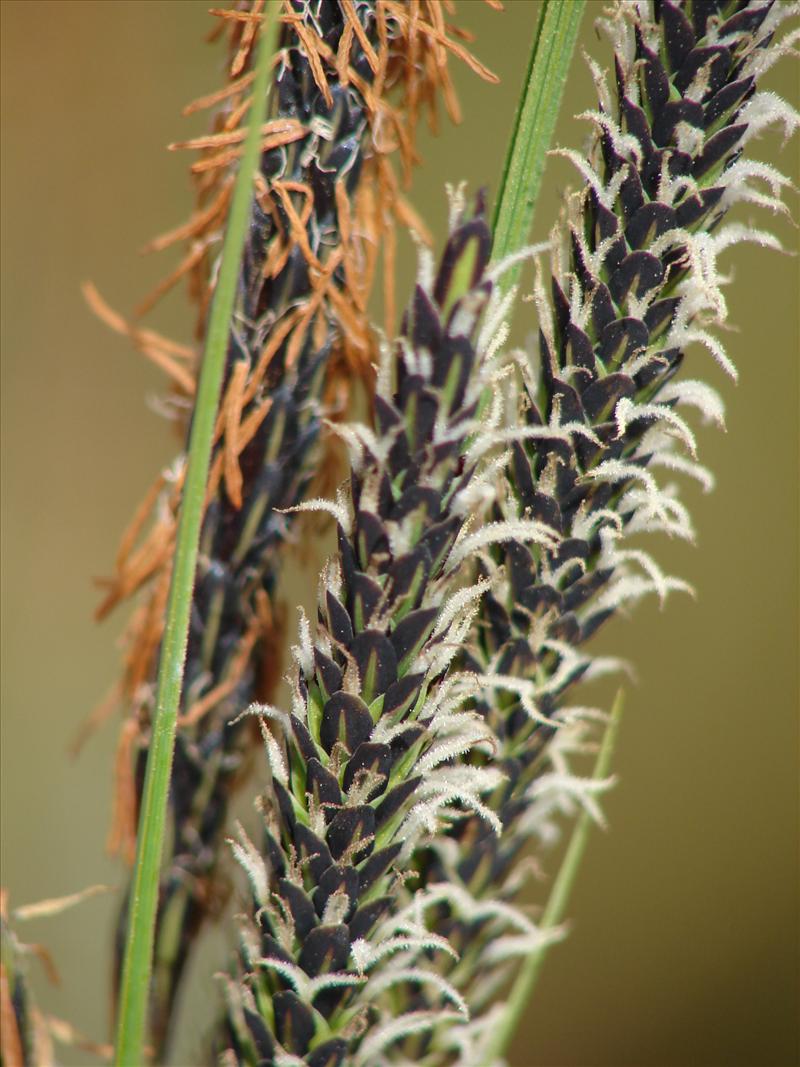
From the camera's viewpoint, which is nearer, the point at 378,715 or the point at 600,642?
the point at 378,715

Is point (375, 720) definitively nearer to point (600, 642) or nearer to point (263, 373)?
point (263, 373)

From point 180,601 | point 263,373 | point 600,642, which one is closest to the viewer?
point 180,601

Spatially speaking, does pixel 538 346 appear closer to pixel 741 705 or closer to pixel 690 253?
pixel 690 253

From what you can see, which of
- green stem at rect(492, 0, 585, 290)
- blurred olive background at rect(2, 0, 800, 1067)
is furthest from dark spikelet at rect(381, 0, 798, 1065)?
blurred olive background at rect(2, 0, 800, 1067)

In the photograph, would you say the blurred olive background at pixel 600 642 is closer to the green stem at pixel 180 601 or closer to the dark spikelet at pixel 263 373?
the dark spikelet at pixel 263 373

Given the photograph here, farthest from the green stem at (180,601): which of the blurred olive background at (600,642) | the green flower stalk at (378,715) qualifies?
the blurred olive background at (600,642)

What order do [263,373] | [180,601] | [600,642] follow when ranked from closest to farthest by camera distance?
[180,601] < [263,373] < [600,642]

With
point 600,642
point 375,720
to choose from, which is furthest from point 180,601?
point 600,642

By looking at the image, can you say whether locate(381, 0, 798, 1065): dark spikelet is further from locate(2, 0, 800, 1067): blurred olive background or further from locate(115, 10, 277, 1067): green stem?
locate(2, 0, 800, 1067): blurred olive background
